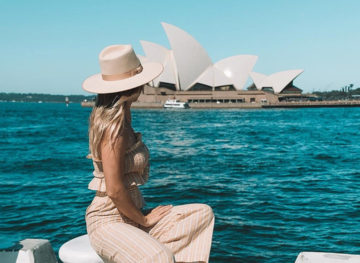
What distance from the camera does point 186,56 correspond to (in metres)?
55.2

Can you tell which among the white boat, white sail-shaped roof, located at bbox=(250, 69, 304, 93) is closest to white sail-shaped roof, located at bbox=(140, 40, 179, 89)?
the white boat

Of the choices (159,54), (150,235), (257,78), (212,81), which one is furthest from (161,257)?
(257,78)

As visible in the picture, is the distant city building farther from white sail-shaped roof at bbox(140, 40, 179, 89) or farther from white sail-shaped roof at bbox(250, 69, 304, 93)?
white sail-shaped roof at bbox(250, 69, 304, 93)

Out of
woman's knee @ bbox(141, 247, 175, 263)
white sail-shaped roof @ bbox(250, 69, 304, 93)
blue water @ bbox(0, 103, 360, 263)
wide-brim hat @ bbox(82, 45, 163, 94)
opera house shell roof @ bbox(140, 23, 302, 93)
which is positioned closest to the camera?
woman's knee @ bbox(141, 247, 175, 263)

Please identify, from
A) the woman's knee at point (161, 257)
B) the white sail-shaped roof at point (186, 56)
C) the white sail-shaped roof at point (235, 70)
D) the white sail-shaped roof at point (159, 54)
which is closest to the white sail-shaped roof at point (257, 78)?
the white sail-shaped roof at point (235, 70)

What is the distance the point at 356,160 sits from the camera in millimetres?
10930

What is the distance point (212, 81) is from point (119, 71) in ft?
199

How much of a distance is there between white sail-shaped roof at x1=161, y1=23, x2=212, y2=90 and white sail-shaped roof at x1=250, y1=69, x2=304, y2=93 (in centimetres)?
1061

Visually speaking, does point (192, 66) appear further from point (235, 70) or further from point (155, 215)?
point (155, 215)

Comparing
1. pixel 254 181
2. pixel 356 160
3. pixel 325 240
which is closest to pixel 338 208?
pixel 325 240

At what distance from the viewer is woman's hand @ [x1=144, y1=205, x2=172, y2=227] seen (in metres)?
1.94

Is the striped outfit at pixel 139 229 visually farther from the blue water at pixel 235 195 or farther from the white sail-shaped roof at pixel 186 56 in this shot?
the white sail-shaped roof at pixel 186 56

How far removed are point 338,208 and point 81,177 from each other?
5.44 metres

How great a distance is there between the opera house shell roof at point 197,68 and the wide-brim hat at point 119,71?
51628 mm
